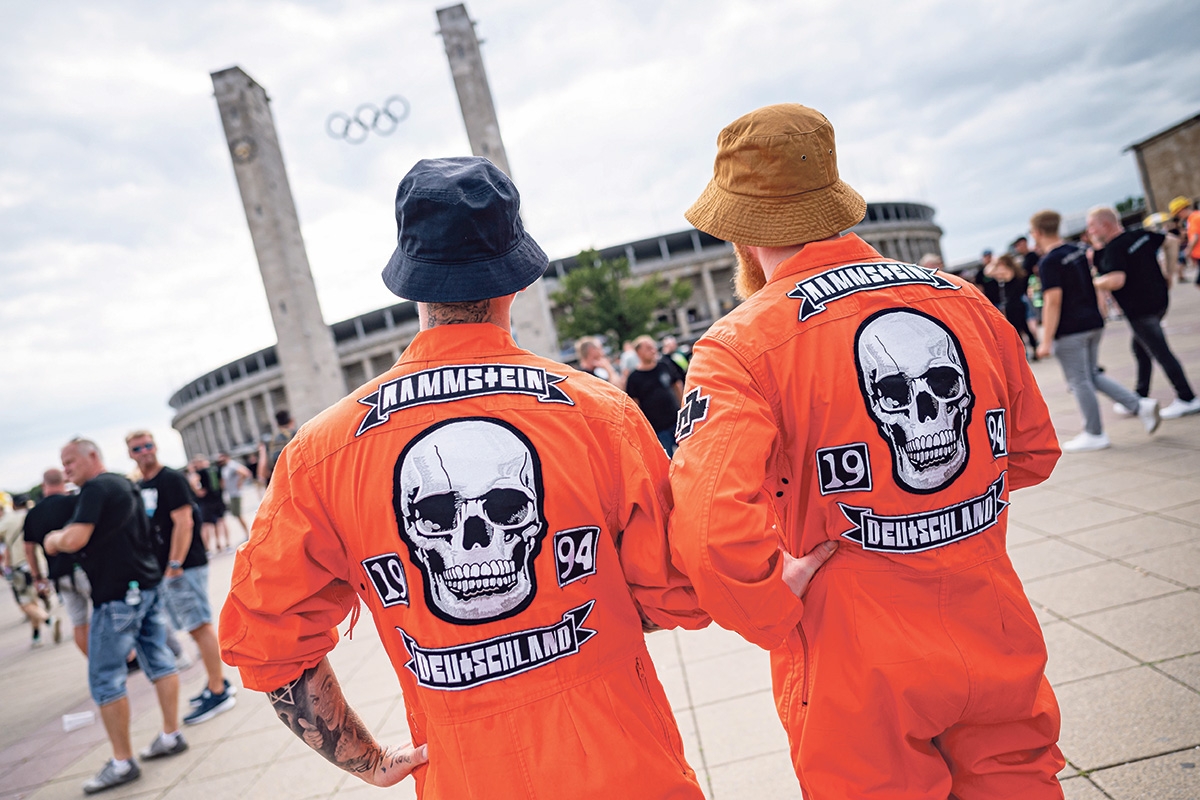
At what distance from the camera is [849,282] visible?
5.04 ft

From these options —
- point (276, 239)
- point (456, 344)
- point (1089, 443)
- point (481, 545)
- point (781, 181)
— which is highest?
point (276, 239)

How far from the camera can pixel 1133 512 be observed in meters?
4.45

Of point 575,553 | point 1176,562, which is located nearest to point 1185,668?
point 1176,562

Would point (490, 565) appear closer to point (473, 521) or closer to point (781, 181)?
point (473, 521)

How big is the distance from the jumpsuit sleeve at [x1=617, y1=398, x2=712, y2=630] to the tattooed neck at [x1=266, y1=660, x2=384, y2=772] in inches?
27.7

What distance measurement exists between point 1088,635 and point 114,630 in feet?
17.4

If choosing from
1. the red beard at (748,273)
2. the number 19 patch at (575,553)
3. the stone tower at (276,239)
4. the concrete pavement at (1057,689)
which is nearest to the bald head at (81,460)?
the concrete pavement at (1057,689)

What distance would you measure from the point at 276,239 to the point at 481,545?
32799mm

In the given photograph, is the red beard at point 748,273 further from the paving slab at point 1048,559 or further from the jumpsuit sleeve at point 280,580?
the paving slab at point 1048,559

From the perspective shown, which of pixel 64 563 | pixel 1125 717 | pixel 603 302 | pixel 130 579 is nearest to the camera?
pixel 1125 717

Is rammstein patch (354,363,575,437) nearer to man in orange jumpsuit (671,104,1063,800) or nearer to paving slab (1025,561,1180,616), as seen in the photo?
man in orange jumpsuit (671,104,1063,800)

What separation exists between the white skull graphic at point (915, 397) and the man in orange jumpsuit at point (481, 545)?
49 cm

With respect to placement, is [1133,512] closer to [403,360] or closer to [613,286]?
[403,360]

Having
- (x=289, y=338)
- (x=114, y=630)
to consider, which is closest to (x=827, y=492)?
(x=114, y=630)
